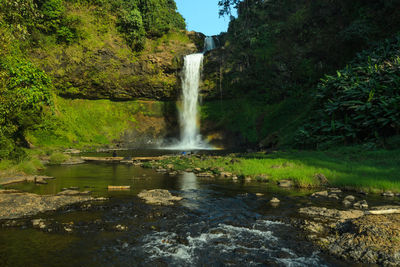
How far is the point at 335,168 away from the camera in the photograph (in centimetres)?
1315

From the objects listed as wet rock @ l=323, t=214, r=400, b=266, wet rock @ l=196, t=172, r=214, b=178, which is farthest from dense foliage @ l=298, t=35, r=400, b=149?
wet rock @ l=323, t=214, r=400, b=266

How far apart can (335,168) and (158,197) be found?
937 centimetres

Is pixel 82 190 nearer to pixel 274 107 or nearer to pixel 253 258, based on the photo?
pixel 253 258

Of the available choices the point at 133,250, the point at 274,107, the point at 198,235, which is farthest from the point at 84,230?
the point at 274,107

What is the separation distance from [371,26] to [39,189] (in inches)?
1320

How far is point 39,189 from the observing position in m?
10.0

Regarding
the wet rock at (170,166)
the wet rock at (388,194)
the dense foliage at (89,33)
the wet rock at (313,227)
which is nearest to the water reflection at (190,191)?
the wet rock at (170,166)

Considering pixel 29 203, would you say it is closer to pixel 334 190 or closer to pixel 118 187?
pixel 118 187

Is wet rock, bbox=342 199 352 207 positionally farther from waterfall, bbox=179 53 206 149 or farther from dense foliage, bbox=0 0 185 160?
waterfall, bbox=179 53 206 149

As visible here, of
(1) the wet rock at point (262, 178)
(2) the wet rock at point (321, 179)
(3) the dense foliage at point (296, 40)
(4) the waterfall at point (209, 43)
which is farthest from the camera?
(4) the waterfall at point (209, 43)

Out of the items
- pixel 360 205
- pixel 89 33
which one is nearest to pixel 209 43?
pixel 89 33

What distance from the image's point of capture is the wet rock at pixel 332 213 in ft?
22.3

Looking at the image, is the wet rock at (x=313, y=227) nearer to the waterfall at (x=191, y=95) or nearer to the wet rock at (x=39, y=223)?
the wet rock at (x=39, y=223)

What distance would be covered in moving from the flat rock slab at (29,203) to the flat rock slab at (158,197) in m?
1.79
